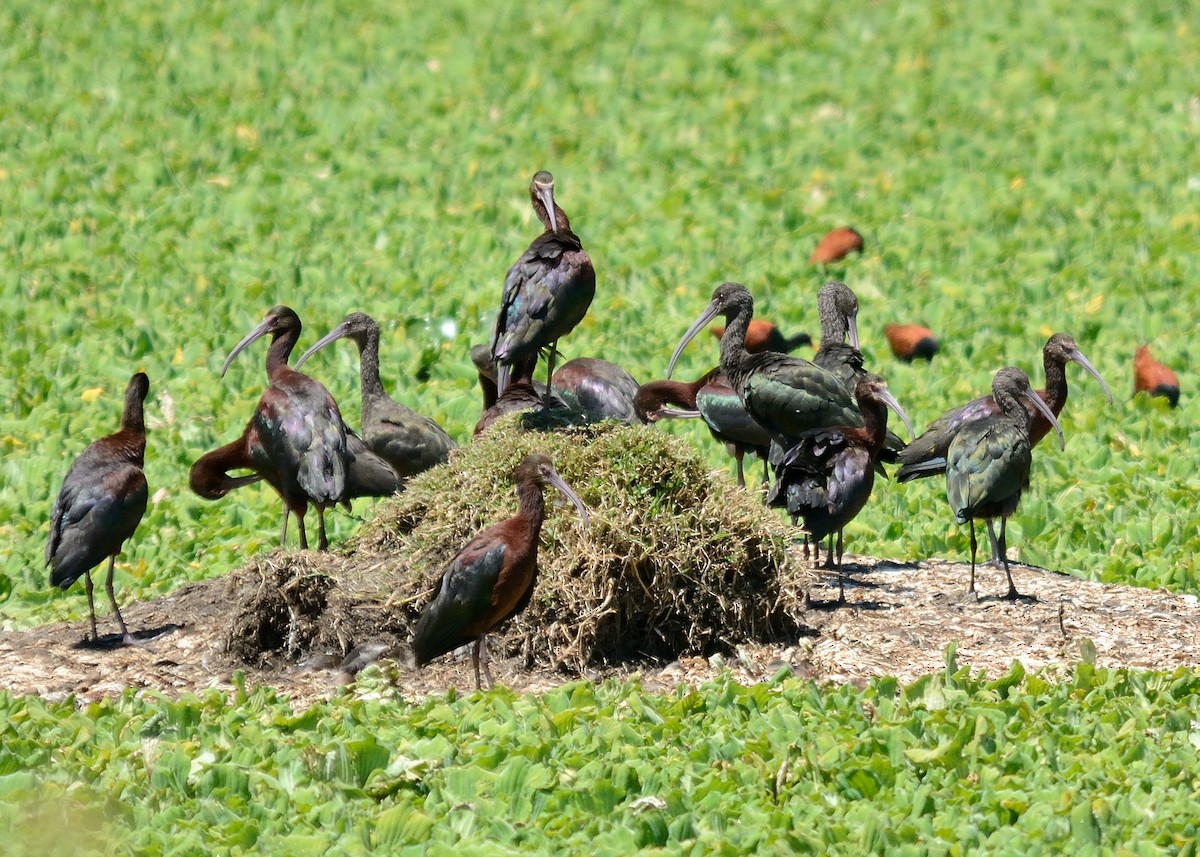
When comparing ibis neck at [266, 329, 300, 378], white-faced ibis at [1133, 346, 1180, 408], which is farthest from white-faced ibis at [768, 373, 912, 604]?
white-faced ibis at [1133, 346, 1180, 408]

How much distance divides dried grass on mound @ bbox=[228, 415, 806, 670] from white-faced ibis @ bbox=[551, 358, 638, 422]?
2101mm

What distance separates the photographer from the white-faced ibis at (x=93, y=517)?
819 centimetres

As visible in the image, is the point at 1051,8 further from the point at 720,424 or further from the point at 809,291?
the point at 720,424

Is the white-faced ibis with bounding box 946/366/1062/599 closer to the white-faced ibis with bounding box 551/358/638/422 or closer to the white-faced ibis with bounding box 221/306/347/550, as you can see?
the white-faced ibis with bounding box 551/358/638/422

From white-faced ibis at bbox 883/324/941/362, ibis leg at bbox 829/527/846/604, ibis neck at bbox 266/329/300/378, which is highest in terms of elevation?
white-faced ibis at bbox 883/324/941/362

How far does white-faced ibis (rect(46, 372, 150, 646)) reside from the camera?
819 centimetres

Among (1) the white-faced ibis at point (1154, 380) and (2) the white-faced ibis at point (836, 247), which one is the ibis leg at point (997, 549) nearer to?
(1) the white-faced ibis at point (1154, 380)

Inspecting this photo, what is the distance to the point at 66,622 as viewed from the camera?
29.4 feet

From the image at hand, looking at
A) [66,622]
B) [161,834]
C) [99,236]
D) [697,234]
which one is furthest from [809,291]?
[161,834]

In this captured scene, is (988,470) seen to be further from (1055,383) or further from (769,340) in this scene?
(769,340)

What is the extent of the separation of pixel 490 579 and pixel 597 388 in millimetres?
3347

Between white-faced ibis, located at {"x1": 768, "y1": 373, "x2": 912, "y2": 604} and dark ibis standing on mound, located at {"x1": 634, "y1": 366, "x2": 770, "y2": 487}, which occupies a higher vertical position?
dark ibis standing on mound, located at {"x1": 634, "y1": 366, "x2": 770, "y2": 487}

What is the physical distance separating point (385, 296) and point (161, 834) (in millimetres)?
8404

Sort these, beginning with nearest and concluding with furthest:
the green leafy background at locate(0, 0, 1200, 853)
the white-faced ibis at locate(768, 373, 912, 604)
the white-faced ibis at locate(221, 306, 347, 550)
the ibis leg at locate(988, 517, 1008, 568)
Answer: the green leafy background at locate(0, 0, 1200, 853) < the white-faced ibis at locate(768, 373, 912, 604) < the ibis leg at locate(988, 517, 1008, 568) < the white-faced ibis at locate(221, 306, 347, 550)
